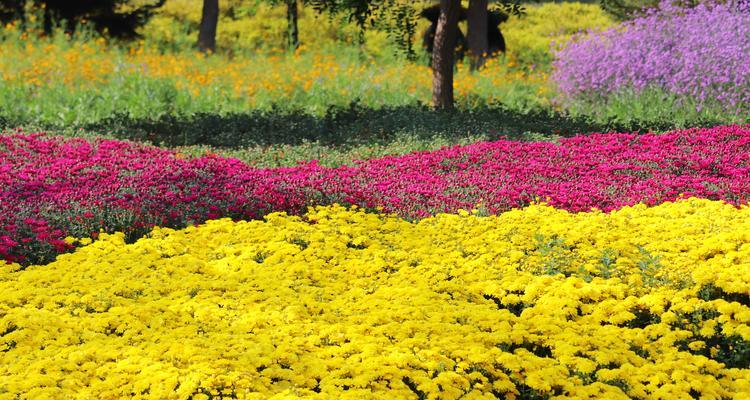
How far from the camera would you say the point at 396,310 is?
6328 mm

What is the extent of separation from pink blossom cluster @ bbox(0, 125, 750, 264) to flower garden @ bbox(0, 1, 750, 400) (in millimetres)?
41

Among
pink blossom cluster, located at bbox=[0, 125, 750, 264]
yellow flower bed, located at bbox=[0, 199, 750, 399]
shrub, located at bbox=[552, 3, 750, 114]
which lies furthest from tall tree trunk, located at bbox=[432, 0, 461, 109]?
yellow flower bed, located at bbox=[0, 199, 750, 399]

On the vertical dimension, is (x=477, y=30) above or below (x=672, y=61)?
below

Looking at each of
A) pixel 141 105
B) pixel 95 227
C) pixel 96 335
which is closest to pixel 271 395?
pixel 96 335

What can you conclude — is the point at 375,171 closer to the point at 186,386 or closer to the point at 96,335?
the point at 96,335

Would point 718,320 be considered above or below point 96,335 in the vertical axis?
above

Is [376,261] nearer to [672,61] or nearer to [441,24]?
[441,24]

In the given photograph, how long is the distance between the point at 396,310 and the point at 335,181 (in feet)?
14.8

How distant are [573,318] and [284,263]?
8.61 feet

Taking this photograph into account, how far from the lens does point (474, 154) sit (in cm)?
1218

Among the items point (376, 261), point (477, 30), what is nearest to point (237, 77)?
point (477, 30)

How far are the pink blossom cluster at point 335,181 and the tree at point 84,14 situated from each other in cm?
1231

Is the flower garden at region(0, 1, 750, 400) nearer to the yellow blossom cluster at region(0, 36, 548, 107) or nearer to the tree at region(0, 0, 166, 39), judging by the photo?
the yellow blossom cluster at region(0, 36, 548, 107)

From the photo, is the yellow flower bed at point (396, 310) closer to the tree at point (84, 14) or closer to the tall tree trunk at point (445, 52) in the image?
the tall tree trunk at point (445, 52)
